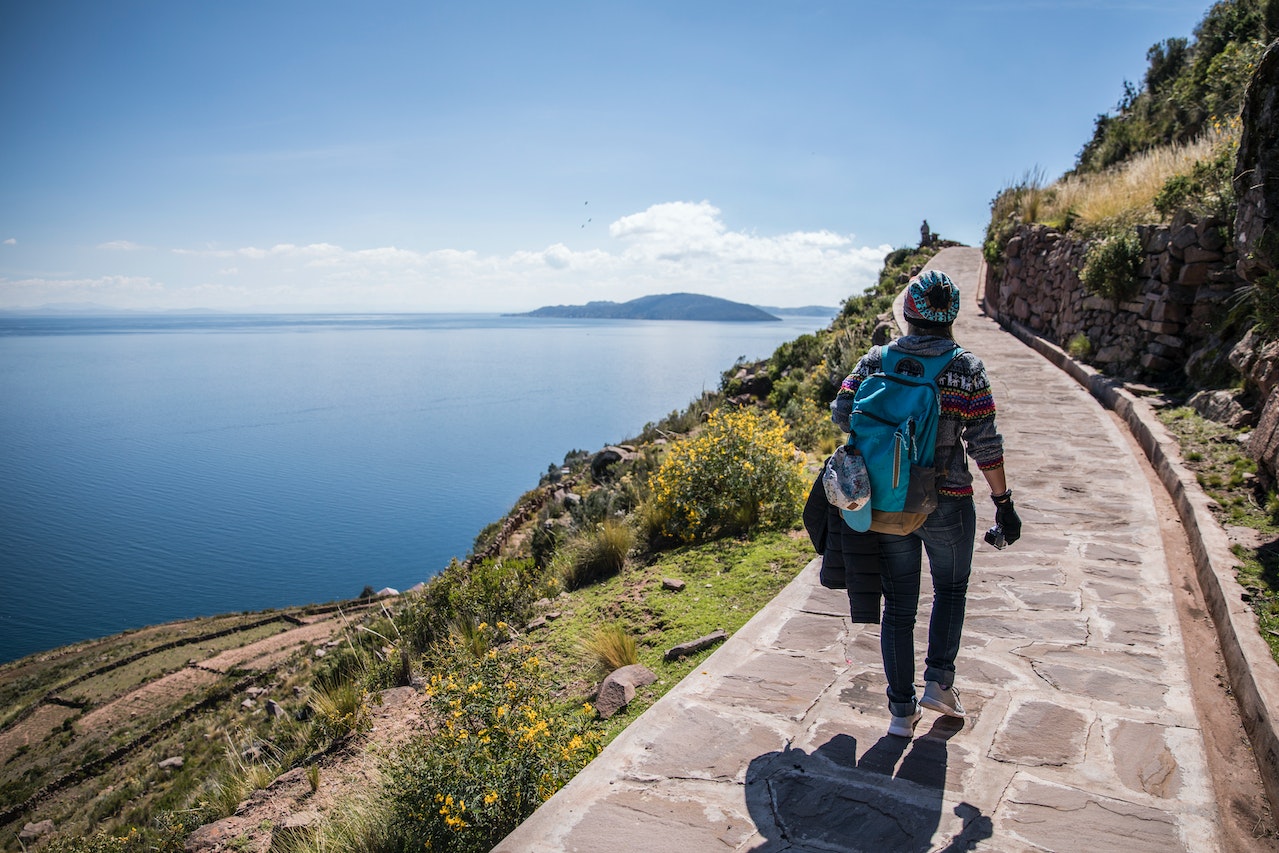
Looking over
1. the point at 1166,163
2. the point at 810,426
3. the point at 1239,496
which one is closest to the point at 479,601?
the point at 810,426

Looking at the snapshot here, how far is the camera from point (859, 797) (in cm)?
267

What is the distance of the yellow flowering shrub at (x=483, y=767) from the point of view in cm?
309

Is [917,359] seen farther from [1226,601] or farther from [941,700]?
[1226,601]

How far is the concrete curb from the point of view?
293cm

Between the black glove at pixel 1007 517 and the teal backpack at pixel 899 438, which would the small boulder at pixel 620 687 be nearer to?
the teal backpack at pixel 899 438

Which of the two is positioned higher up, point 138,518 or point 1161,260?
point 1161,260

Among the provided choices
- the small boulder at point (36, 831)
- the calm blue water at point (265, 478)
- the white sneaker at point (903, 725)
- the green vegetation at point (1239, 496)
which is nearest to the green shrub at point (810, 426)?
the green vegetation at point (1239, 496)

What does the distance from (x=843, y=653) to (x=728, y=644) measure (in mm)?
639

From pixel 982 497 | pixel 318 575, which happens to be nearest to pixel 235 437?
pixel 318 575

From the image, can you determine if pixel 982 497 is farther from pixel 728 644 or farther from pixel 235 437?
pixel 235 437

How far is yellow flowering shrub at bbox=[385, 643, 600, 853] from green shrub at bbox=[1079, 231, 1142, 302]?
9239 mm

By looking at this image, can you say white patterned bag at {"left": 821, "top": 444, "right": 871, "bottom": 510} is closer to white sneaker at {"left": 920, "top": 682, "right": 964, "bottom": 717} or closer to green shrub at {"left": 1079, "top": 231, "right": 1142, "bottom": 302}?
white sneaker at {"left": 920, "top": 682, "right": 964, "bottom": 717}

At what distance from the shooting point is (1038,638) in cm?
393

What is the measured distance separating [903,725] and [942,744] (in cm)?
17
